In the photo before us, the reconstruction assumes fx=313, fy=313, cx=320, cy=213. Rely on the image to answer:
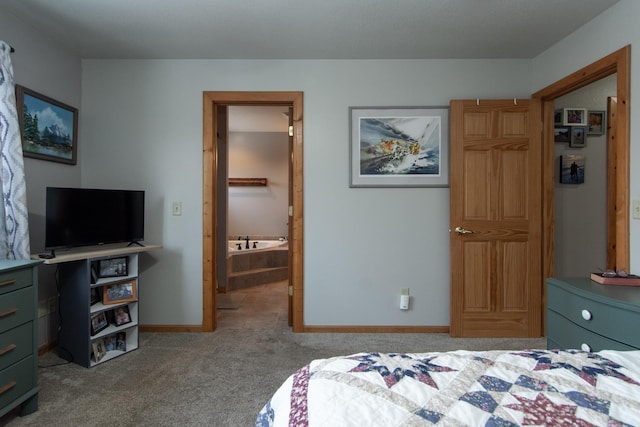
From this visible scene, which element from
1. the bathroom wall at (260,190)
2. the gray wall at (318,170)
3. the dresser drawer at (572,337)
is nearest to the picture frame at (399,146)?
the gray wall at (318,170)

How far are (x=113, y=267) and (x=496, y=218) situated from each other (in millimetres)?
3113

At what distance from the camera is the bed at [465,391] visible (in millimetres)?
724

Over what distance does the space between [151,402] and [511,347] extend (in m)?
2.61

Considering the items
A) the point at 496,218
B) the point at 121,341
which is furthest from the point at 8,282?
the point at 496,218

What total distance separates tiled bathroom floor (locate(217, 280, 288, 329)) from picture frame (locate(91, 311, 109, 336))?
36.6 inches

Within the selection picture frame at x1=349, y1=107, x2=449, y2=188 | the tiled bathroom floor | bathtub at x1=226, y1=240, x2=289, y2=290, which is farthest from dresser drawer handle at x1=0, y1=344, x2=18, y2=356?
bathtub at x1=226, y1=240, x2=289, y2=290

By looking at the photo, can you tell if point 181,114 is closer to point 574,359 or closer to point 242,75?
point 242,75

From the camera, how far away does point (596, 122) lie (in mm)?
2910

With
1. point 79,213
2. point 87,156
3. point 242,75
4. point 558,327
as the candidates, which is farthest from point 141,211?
point 558,327

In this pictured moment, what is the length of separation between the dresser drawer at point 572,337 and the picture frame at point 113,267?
117 inches

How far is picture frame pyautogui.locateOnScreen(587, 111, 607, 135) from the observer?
2902 mm

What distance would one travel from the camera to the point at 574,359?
1002mm

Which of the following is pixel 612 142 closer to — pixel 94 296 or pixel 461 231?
pixel 461 231

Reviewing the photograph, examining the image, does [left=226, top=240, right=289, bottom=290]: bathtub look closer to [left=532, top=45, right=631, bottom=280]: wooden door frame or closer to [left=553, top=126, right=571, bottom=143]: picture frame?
[left=532, top=45, right=631, bottom=280]: wooden door frame
